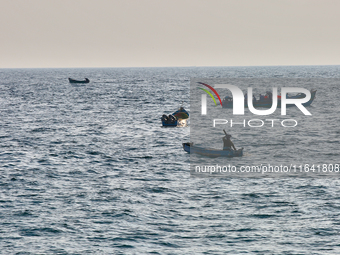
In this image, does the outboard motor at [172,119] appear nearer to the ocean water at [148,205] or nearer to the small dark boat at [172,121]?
the small dark boat at [172,121]

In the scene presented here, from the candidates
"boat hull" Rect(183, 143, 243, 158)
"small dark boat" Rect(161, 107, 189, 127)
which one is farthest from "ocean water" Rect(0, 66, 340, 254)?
"small dark boat" Rect(161, 107, 189, 127)

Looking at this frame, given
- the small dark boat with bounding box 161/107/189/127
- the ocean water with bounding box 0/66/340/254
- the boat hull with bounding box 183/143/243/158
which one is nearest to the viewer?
the ocean water with bounding box 0/66/340/254

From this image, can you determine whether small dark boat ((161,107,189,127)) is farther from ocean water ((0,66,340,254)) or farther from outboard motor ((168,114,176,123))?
ocean water ((0,66,340,254))

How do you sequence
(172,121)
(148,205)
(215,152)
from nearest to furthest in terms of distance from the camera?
(148,205) → (215,152) → (172,121)

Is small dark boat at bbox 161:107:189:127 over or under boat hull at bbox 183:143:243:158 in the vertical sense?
over

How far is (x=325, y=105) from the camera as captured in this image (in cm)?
8588

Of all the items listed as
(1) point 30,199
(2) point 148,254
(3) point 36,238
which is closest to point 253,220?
(2) point 148,254

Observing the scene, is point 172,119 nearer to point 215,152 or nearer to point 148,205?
point 215,152

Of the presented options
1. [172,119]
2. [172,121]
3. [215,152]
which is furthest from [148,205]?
[172,119]

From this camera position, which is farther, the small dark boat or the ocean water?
the small dark boat

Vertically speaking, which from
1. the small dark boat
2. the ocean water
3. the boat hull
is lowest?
the ocean water

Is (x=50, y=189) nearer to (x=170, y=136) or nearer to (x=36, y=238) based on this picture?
(x=36, y=238)

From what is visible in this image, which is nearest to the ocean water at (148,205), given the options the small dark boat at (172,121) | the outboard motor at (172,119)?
the small dark boat at (172,121)

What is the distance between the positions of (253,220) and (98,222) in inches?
307
